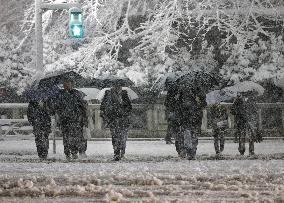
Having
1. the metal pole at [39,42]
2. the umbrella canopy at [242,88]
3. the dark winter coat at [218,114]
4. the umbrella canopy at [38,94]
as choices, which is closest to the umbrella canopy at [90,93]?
the metal pole at [39,42]

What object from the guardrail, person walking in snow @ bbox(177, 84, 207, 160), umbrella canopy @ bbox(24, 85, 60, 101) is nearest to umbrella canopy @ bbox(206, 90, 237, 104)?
person walking in snow @ bbox(177, 84, 207, 160)

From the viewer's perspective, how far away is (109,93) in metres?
17.2

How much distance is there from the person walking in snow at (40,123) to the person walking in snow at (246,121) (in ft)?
17.0

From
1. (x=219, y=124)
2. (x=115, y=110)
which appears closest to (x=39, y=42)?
(x=115, y=110)

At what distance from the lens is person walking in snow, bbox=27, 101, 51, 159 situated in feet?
59.1

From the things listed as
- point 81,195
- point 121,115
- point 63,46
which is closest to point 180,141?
point 121,115

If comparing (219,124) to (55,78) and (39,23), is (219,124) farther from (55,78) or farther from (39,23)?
(39,23)

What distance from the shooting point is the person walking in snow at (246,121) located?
18.5 meters

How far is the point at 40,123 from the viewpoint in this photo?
17984 mm

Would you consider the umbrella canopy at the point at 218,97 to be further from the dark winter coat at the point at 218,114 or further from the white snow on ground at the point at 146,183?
the white snow on ground at the point at 146,183

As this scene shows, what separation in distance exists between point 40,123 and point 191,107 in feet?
13.6

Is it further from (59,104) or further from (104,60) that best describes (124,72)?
(59,104)

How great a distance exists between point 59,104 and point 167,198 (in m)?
8.99

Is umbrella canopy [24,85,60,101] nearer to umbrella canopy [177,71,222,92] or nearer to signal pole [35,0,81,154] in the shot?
signal pole [35,0,81,154]
